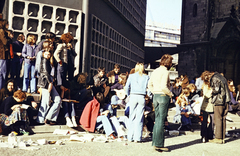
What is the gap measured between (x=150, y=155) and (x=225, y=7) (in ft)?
61.2

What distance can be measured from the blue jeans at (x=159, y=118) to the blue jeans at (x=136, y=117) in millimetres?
896

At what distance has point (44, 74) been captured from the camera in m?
7.74

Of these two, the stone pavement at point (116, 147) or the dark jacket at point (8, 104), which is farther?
the dark jacket at point (8, 104)

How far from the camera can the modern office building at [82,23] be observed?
1089cm

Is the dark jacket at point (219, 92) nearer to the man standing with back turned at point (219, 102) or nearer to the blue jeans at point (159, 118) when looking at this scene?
the man standing with back turned at point (219, 102)

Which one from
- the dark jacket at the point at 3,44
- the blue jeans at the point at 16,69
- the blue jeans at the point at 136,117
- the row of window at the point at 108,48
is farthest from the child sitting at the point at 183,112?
the dark jacket at the point at 3,44

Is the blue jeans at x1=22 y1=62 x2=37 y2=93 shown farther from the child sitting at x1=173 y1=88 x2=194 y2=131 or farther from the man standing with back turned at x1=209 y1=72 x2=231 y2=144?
the man standing with back turned at x1=209 y1=72 x2=231 y2=144

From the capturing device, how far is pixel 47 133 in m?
7.61

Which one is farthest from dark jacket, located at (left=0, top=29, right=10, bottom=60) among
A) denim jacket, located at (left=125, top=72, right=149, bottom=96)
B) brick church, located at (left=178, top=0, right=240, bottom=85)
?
brick church, located at (left=178, top=0, right=240, bottom=85)

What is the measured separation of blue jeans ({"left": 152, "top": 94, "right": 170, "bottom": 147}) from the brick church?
16364mm

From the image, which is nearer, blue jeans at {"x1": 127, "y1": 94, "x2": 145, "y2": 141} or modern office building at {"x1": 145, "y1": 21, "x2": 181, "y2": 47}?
blue jeans at {"x1": 127, "y1": 94, "x2": 145, "y2": 141}

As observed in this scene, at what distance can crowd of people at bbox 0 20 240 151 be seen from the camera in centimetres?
698

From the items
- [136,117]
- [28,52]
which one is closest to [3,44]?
[28,52]

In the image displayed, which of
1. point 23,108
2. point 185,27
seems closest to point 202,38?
point 185,27
